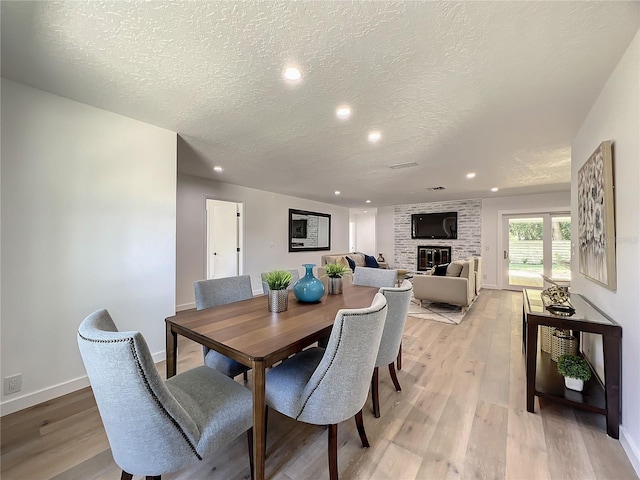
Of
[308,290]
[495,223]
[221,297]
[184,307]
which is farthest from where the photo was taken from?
[495,223]

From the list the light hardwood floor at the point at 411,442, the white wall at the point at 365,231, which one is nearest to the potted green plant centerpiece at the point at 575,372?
the light hardwood floor at the point at 411,442

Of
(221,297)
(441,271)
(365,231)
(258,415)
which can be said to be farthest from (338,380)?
(365,231)

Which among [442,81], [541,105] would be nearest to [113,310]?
[442,81]

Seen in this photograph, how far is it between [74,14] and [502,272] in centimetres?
782

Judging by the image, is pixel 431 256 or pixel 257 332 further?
pixel 431 256

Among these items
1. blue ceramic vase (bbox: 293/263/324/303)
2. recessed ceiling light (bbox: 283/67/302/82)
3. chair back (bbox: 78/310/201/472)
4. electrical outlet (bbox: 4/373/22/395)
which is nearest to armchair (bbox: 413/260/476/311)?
blue ceramic vase (bbox: 293/263/324/303)

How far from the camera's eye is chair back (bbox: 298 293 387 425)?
1.11 metres

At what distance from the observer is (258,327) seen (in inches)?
55.8

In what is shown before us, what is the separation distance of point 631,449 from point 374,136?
2.79m

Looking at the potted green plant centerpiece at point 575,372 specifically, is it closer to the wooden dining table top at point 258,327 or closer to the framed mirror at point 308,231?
the wooden dining table top at point 258,327

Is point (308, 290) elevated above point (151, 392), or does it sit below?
above

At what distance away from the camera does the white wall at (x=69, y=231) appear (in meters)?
1.80

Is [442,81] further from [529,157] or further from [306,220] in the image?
[306,220]

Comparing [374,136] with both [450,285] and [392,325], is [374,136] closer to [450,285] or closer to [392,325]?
[392,325]
